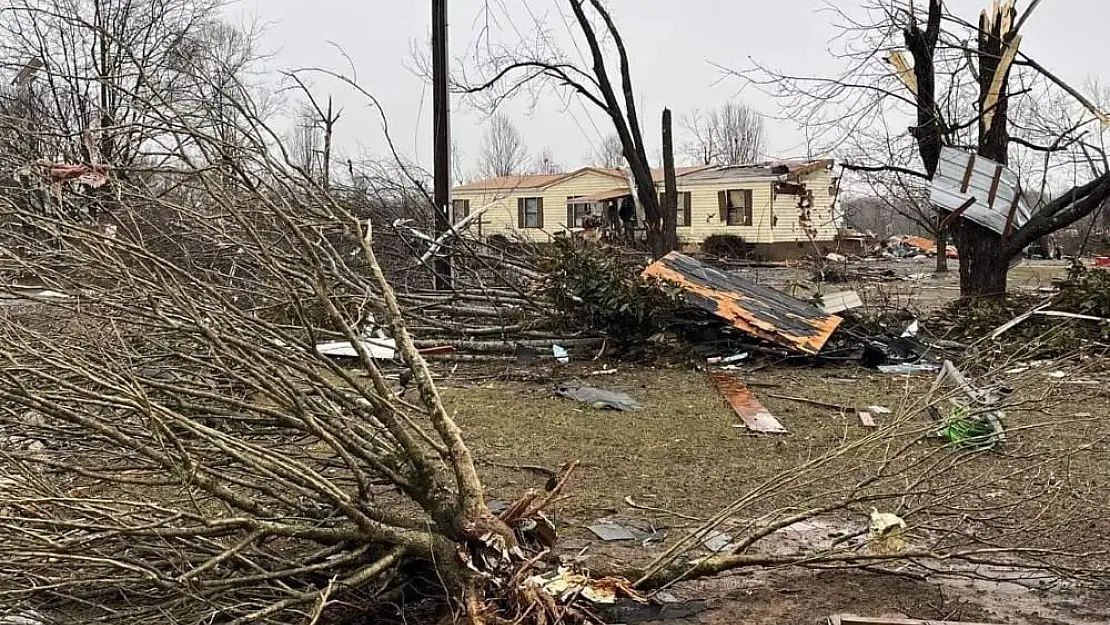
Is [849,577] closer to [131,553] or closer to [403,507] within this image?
[403,507]

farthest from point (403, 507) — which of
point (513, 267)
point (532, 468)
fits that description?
point (513, 267)

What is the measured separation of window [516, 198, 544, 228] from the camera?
3469cm

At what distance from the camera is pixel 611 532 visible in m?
4.37

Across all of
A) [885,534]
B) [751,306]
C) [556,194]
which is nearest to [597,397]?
[751,306]

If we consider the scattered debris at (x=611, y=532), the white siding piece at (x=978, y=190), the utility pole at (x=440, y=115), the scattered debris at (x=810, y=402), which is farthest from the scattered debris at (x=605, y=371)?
the white siding piece at (x=978, y=190)

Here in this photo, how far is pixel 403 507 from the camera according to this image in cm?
459

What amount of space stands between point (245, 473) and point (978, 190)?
1145 centimetres

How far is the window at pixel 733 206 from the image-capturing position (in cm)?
3144

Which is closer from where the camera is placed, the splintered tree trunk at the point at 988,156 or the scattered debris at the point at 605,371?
the scattered debris at the point at 605,371

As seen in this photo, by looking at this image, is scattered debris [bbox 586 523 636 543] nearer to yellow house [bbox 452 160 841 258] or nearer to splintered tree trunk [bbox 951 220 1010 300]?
splintered tree trunk [bbox 951 220 1010 300]

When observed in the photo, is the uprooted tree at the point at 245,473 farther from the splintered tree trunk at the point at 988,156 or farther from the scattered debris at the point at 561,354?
the splintered tree trunk at the point at 988,156

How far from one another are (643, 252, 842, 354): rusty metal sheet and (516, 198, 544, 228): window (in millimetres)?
24751

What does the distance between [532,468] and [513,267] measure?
5.21m

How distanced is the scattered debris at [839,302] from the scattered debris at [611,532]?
19.6 feet
